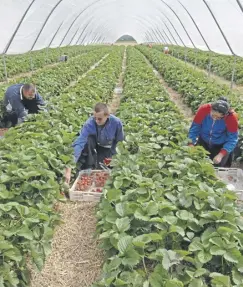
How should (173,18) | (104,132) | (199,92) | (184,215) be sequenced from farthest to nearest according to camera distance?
1. (173,18)
2. (199,92)
3. (104,132)
4. (184,215)

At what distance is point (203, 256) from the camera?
2.52 meters

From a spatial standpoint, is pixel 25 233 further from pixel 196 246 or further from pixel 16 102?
pixel 16 102

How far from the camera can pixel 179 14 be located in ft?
67.3

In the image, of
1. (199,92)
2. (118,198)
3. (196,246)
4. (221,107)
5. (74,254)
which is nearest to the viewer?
(196,246)

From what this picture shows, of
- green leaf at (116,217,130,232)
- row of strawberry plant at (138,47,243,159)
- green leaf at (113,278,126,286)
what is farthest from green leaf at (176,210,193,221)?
row of strawberry plant at (138,47,243,159)

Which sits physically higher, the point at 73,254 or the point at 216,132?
the point at 216,132

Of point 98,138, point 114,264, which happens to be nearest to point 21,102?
point 98,138

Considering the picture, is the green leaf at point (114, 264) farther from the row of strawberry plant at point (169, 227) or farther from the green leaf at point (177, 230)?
the green leaf at point (177, 230)

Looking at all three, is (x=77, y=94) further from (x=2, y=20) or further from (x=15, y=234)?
(x=15, y=234)

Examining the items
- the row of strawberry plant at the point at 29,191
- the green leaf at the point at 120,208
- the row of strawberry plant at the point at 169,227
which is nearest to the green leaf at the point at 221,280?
the row of strawberry plant at the point at 169,227

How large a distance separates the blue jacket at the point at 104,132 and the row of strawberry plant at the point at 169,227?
0.81 m

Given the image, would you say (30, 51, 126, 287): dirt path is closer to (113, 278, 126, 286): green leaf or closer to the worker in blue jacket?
the worker in blue jacket

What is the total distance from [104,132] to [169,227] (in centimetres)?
240

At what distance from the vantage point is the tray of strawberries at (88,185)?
14.7ft
